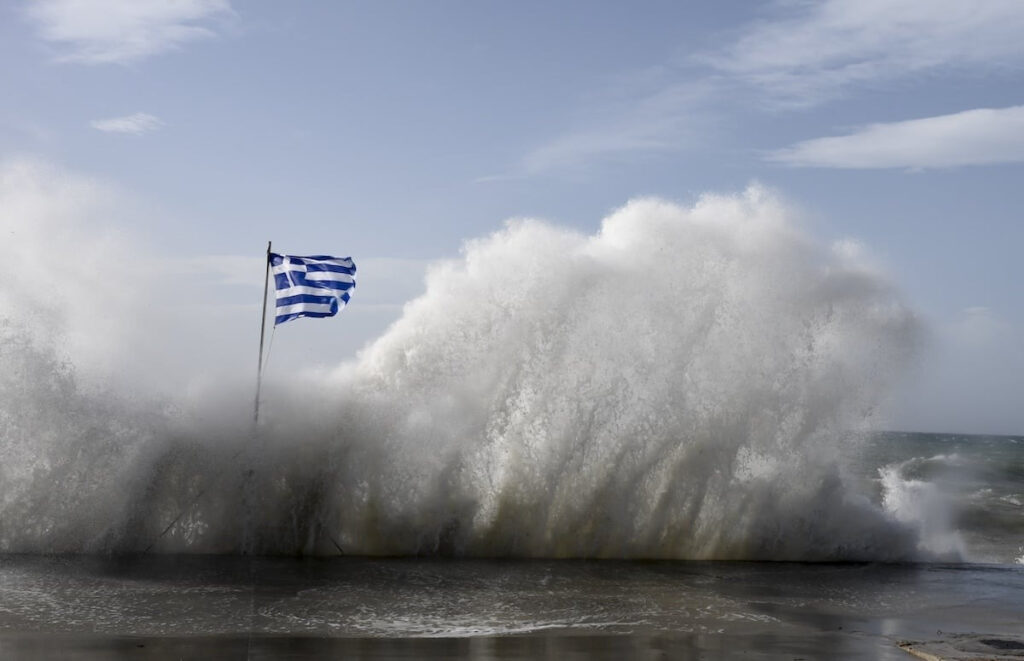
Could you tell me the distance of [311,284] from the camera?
50.5 ft

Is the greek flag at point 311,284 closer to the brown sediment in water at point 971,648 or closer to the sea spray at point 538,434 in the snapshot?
the sea spray at point 538,434

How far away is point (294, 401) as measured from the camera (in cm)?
1759

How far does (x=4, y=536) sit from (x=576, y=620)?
9634mm

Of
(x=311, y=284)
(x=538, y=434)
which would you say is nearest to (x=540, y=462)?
(x=538, y=434)

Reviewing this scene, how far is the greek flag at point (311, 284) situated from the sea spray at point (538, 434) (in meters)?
2.73

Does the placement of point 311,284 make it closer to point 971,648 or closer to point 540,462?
point 540,462

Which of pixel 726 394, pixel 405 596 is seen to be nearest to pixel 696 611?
pixel 405 596

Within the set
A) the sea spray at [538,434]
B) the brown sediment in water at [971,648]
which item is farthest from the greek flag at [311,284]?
the brown sediment in water at [971,648]

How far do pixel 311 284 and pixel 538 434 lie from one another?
499 cm

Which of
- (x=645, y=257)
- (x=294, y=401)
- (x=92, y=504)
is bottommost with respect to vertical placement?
(x=92, y=504)

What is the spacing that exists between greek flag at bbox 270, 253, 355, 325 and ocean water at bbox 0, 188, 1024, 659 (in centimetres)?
282

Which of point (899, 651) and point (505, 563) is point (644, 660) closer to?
point (899, 651)

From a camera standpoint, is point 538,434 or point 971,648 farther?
point 538,434

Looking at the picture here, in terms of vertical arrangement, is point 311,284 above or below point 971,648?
above
